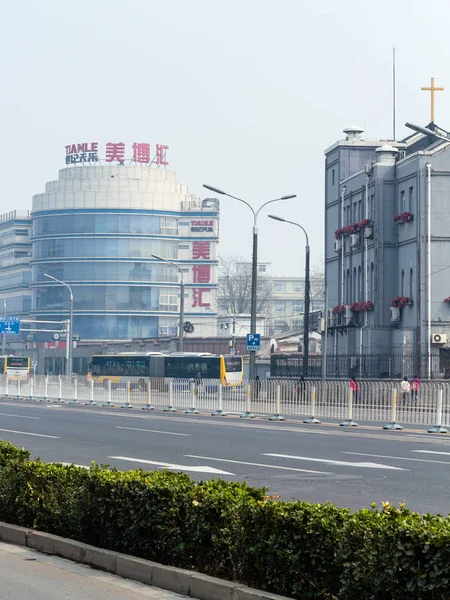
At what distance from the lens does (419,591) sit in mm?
6695

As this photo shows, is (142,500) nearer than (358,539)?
No

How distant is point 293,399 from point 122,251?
99413mm

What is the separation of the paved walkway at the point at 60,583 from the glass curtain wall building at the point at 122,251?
404ft

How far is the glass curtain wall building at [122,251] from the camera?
440ft

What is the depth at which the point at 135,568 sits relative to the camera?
30.8 ft

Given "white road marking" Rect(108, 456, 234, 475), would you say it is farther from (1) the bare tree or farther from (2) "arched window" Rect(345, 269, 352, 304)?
(1) the bare tree

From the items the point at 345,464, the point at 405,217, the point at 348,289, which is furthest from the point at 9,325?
the point at 345,464

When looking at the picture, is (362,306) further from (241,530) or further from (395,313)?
(241,530)

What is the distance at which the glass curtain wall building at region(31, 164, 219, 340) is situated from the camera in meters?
134

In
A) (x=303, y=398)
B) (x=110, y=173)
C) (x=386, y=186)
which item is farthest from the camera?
(x=110, y=173)

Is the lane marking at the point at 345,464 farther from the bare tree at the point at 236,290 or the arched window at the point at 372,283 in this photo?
the bare tree at the point at 236,290

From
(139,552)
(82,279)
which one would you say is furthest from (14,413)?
(82,279)

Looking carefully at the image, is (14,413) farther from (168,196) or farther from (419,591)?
(168,196)

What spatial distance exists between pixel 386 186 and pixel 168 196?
82850mm
